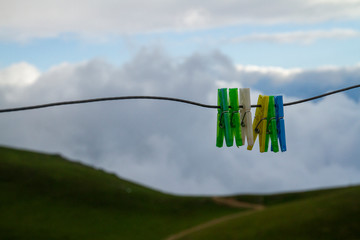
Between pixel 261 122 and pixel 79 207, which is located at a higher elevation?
pixel 261 122

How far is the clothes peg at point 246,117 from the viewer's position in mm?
9570

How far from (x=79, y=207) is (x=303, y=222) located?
75.2 feet

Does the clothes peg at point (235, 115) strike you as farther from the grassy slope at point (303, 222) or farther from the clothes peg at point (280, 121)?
the grassy slope at point (303, 222)

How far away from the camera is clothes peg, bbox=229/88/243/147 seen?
9492 mm

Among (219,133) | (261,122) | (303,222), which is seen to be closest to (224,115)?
(219,133)

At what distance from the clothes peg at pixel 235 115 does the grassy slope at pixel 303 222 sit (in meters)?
27.3

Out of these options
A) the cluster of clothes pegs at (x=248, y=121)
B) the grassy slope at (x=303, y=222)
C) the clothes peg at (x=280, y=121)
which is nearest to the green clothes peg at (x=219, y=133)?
the cluster of clothes pegs at (x=248, y=121)

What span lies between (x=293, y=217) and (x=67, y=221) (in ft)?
66.8

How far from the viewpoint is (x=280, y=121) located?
1004 centimetres

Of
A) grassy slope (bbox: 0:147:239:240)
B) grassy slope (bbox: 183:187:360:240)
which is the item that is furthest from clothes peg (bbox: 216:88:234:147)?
grassy slope (bbox: 0:147:239:240)

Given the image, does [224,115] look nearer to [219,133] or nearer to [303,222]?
[219,133]

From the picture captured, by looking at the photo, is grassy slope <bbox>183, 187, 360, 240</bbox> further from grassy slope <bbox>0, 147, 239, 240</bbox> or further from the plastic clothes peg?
the plastic clothes peg

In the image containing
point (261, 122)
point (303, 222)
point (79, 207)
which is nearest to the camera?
point (261, 122)

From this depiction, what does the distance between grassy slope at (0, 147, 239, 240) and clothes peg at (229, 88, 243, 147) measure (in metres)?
34.0
